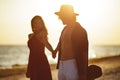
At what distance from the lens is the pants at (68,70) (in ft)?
14.1

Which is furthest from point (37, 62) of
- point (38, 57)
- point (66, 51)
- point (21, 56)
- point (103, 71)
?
point (21, 56)

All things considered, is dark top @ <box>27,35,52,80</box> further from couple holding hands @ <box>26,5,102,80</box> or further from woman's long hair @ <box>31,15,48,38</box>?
woman's long hair @ <box>31,15,48,38</box>

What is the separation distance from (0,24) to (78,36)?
2.11 metres

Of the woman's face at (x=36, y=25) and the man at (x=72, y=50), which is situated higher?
the woman's face at (x=36, y=25)

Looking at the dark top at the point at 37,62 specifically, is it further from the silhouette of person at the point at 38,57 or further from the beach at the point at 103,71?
the beach at the point at 103,71

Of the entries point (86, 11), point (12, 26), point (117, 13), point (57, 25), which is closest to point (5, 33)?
point (12, 26)

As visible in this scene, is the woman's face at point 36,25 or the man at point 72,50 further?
the woman's face at point 36,25

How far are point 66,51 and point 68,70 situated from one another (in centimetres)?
21

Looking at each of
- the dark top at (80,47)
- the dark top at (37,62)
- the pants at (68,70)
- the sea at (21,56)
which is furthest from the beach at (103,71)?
the dark top at (80,47)

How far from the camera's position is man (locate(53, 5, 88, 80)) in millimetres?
4223

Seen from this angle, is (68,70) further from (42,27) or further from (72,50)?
(42,27)

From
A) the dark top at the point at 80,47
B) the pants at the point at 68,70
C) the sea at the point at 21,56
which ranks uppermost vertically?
the dark top at the point at 80,47

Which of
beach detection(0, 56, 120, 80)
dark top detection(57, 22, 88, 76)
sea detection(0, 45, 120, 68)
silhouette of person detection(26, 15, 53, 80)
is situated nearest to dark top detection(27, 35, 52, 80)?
silhouette of person detection(26, 15, 53, 80)

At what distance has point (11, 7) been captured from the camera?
226 inches
